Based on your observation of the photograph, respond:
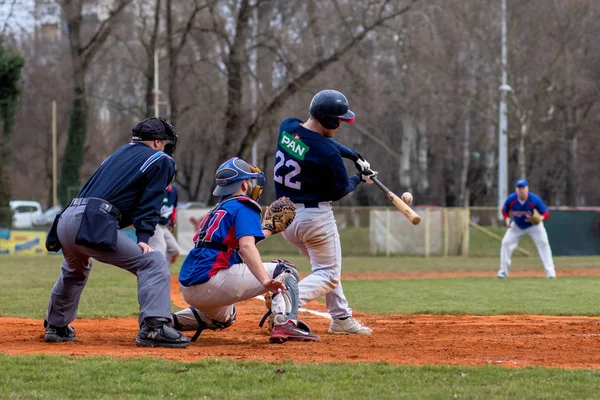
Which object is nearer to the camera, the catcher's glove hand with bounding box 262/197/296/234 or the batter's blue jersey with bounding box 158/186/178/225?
the catcher's glove hand with bounding box 262/197/296/234

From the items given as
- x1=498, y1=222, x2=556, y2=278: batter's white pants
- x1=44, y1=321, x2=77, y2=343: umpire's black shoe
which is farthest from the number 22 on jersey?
x1=498, y1=222, x2=556, y2=278: batter's white pants

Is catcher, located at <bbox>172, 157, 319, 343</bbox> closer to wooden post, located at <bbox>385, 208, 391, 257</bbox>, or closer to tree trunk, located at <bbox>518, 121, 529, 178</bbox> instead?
wooden post, located at <bbox>385, 208, 391, 257</bbox>

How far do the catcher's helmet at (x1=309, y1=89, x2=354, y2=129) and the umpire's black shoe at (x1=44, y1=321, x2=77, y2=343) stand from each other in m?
3.01

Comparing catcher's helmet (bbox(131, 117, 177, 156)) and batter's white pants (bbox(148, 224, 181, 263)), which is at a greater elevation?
catcher's helmet (bbox(131, 117, 177, 156))

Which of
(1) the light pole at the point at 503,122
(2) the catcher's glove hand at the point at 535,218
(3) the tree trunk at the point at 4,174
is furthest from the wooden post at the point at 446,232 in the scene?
(3) the tree trunk at the point at 4,174

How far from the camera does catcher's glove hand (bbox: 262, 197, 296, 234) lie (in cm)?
775

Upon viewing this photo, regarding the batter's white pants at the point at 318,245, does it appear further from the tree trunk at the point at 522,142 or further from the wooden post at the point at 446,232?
the tree trunk at the point at 522,142

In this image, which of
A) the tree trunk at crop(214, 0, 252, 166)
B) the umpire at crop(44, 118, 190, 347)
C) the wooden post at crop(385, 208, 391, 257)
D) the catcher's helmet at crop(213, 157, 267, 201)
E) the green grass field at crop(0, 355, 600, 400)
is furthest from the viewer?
the tree trunk at crop(214, 0, 252, 166)

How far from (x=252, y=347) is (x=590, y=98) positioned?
123 ft

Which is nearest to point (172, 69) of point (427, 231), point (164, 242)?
point (427, 231)

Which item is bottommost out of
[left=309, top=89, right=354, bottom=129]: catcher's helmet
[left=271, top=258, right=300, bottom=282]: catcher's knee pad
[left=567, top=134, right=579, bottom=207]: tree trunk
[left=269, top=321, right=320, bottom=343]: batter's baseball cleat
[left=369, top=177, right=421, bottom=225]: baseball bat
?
[left=269, top=321, right=320, bottom=343]: batter's baseball cleat

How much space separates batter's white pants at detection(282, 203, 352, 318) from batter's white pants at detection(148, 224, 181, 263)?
6.38 metres

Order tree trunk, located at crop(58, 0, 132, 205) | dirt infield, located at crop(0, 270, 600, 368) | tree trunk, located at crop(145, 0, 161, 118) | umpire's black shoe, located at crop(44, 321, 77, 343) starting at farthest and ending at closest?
tree trunk, located at crop(58, 0, 132, 205) < tree trunk, located at crop(145, 0, 161, 118) < umpire's black shoe, located at crop(44, 321, 77, 343) < dirt infield, located at crop(0, 270, 600, 368)

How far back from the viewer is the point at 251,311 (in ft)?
38.9
